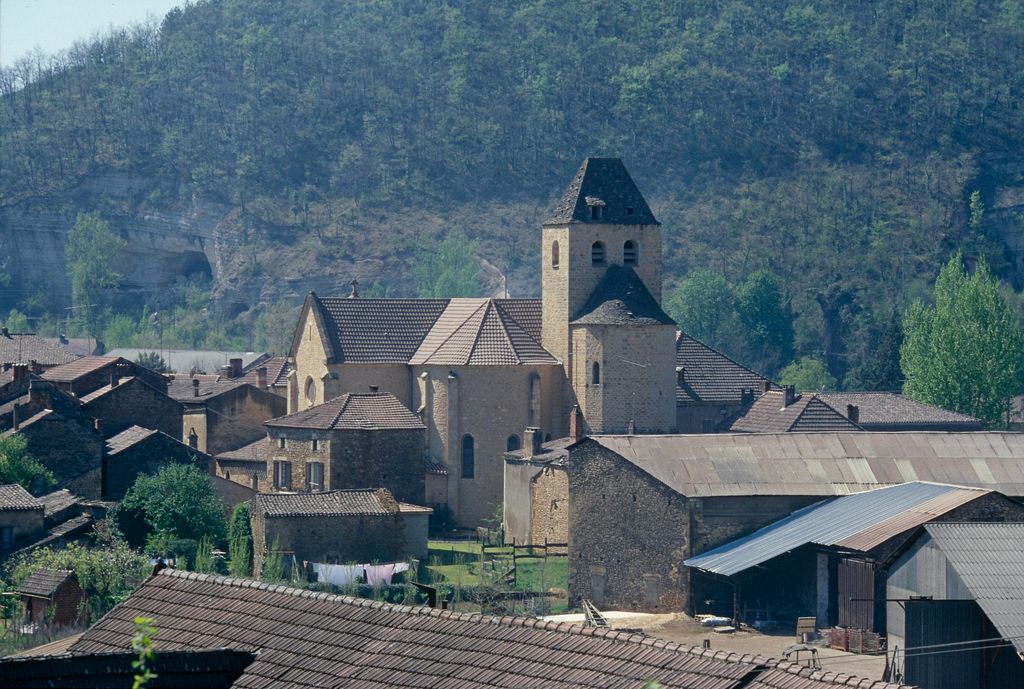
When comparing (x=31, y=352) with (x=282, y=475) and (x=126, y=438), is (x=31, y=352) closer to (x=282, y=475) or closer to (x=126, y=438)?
(x=126, y=438)

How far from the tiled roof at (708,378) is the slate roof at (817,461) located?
503 inches

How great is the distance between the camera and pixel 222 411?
7212 cm

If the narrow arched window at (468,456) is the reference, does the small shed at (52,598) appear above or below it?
below

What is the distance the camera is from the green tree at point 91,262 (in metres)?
138

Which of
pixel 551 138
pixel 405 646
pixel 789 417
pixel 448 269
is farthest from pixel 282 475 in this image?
pixel 551 138

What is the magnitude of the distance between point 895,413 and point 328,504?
1045 inches

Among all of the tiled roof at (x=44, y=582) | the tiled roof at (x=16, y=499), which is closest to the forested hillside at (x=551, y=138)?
the tiled roof at (x=16, y=499)

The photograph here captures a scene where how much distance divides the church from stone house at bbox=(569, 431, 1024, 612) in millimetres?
9060

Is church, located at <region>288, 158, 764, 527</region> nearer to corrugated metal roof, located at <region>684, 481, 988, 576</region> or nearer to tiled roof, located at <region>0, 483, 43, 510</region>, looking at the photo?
corrugated metal roof, located at <region>684, 481, 988, 576</region>

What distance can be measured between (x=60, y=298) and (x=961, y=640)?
11156 cm

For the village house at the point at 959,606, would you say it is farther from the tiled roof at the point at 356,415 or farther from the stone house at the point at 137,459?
the stone house at the point at 137,459

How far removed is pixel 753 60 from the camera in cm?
16662

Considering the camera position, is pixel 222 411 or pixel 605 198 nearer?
pixel 605 198

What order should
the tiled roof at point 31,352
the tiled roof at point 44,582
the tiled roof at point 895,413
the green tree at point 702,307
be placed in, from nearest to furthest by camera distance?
the tiled roof at point 44,582 < the tiled roof at point 895,413 < the tiled roof at point 31,352 < the green tree at point 702,307
